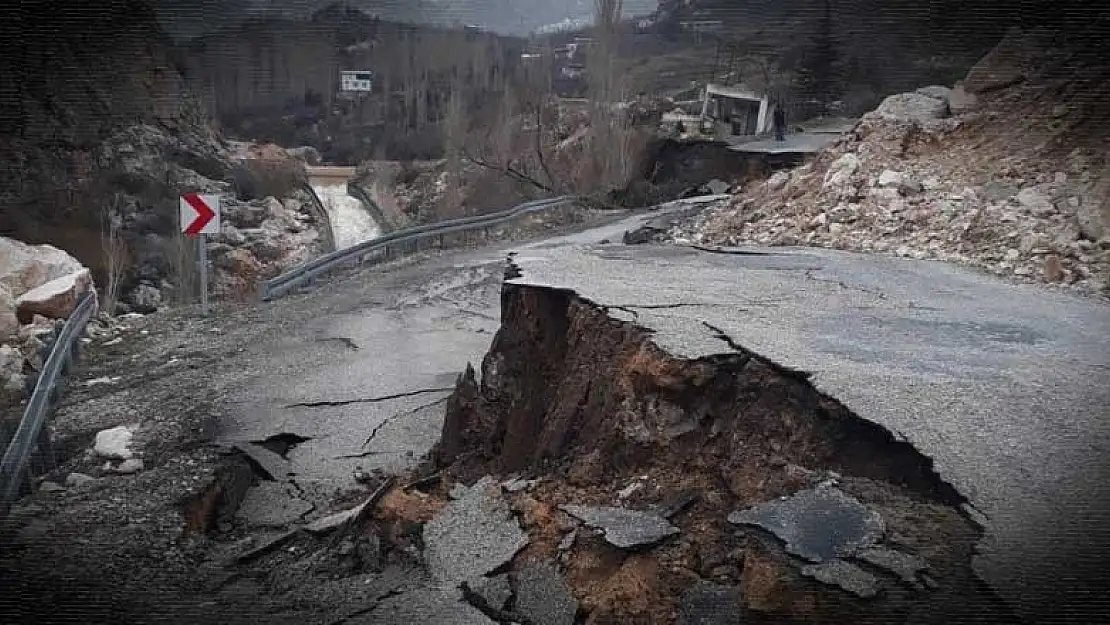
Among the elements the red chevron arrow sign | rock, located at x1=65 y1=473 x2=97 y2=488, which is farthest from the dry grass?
rock, located at x1=65 y1=473 x2=97 y2=488

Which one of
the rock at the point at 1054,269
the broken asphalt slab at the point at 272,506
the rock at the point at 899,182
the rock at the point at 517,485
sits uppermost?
the rock at the point at 899,182

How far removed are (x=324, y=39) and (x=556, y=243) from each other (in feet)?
22.9

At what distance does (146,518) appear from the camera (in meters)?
2.81

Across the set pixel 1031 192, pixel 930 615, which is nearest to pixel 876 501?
pixel 930 615

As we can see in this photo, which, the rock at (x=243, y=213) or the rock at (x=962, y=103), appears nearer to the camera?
the rock at (x=962, y=103)

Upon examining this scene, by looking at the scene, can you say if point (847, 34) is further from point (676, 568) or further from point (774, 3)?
point (676, 568)

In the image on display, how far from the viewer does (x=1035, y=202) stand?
4.93 metres

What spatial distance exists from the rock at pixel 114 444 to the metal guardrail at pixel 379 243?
3.11 metres

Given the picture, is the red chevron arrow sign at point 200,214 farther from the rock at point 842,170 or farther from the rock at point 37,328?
the rock at point 842,170

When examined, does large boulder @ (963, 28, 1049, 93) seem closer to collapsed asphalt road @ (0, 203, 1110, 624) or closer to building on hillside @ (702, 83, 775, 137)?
collapsed asphalt road @ (0, 203, 1110, 624)

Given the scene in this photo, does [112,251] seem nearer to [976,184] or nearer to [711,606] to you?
[711,606]

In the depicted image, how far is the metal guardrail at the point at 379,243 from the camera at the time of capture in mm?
6785

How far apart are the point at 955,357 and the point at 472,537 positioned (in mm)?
1721

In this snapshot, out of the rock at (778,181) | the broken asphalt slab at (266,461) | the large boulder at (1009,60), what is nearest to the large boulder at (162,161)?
the broken asphalt slab at (266,461)
